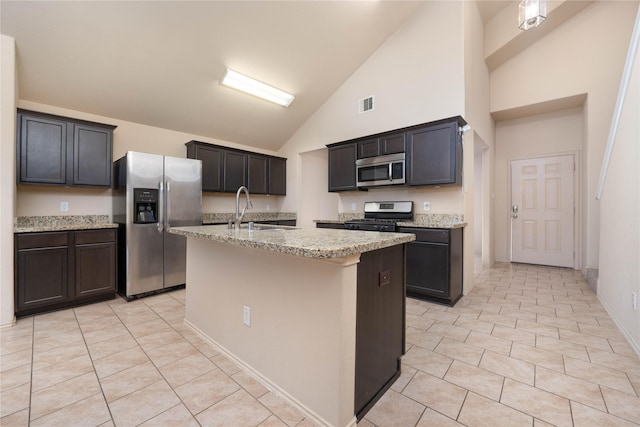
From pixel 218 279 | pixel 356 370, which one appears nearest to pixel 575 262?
pixel 356 370

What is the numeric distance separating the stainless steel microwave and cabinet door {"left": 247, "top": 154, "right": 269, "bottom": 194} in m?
1.97

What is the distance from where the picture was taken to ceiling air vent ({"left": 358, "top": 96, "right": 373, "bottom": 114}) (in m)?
4.38

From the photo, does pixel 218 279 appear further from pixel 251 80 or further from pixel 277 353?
pixel 251 80

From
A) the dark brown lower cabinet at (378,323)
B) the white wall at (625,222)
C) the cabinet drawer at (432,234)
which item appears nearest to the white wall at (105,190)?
the cabinet drawer at (432,234)

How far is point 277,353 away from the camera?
1.66 metres

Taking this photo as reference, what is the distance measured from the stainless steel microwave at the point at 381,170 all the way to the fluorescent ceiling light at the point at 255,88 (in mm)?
1577

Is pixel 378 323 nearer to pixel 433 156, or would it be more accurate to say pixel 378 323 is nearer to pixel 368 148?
pixel 433 156

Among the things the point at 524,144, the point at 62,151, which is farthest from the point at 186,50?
the point at 524,144

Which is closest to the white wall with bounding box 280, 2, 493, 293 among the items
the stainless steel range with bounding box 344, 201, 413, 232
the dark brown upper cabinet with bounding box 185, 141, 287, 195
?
the stainless steel range with bounding box 344, 201, 413, 232

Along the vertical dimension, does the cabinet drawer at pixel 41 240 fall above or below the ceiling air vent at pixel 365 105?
below

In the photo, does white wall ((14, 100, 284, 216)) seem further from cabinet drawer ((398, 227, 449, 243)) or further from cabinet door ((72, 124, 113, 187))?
cabinet drawer ((398, 227, 449, 243))

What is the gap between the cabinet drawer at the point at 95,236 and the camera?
10.1 ft

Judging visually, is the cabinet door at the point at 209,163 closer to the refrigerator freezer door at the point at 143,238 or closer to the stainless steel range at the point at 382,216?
the refrigerator freezer door at the point at 143,238

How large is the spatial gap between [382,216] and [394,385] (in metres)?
2.69
